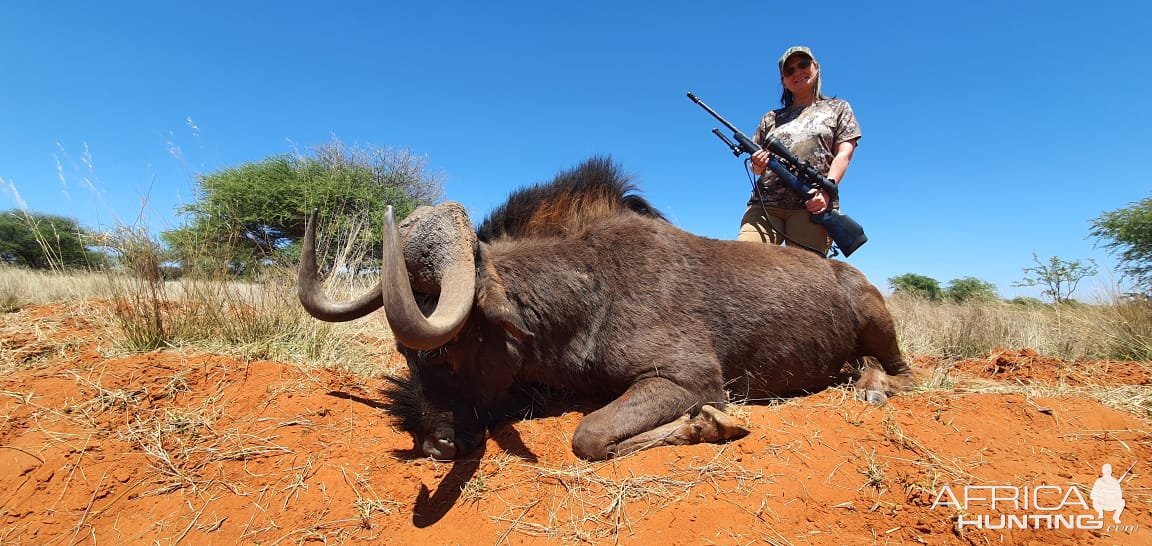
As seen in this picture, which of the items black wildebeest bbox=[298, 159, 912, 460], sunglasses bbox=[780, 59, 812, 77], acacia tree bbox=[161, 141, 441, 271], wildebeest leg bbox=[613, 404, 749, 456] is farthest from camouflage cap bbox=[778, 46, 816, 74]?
acacia tree bbox=[161, 141, 441, 271]

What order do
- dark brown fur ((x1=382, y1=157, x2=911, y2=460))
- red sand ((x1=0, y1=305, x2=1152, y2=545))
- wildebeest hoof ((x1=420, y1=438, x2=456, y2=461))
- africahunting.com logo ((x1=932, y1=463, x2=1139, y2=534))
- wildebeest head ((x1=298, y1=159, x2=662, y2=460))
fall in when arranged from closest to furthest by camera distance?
africahunting.com logo ((x1=932, y1=463, x2=1139, y2=534)) → red sand ((x1=0, y1=305, x2=1152, y2=545)) → wildebeest head ((x1=298, y1=159, x2=662, y2=460)) → wildebeest hoof ((x1=420, y1=438, x2=456, y2=461)) → dark brown fur ((x1=382, y1=157, x2=911, y2=460))

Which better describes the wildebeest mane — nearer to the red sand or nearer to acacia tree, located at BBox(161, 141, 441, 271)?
the red sand

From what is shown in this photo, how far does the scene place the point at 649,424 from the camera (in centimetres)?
263

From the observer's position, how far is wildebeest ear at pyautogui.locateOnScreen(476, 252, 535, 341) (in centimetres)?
252

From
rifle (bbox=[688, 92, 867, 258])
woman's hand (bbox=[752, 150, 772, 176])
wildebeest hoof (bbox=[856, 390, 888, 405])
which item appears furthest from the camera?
woman's hand (bbox=[752, 150, 772, 176])

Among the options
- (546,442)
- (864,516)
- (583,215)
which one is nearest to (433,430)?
(546,442)

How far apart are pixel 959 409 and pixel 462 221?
311 centimetres

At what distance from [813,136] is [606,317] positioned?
3.11 m

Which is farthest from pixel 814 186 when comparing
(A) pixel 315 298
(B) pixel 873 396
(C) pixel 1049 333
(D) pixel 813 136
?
(C) pixel 1049 333

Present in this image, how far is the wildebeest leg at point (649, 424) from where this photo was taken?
248 cm

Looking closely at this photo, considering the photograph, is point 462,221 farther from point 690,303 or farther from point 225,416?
point 225,416

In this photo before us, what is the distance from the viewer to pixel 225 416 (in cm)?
278

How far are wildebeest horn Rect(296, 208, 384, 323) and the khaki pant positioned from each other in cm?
358

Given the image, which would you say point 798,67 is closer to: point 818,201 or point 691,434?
point 818,201
